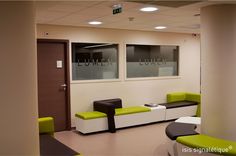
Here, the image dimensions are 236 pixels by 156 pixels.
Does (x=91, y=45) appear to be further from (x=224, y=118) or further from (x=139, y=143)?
(x=224, y=118)

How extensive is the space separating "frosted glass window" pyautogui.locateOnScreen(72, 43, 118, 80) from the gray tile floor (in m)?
1.50

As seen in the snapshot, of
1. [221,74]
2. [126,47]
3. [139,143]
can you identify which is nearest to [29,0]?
[221,74]

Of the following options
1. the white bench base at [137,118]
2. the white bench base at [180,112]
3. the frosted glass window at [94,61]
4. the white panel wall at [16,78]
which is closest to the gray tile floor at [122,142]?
the white bench base at [137,118]

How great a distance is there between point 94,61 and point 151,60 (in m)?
1.98

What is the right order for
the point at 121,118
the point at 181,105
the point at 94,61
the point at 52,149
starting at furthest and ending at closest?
1. the point at 181,105
2. the point at 94,61
3. the point at 121,118
4. the point at 52,149

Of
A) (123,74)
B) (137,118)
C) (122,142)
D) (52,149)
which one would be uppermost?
(123,74)

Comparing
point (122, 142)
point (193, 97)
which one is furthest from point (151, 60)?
point (122, 142)

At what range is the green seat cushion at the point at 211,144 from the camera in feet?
11.6

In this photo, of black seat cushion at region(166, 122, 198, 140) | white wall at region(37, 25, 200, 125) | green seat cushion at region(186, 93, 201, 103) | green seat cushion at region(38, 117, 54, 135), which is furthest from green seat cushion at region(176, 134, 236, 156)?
green seat cushion at region(186, 93, 201, 103)

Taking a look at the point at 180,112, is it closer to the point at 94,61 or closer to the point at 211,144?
the point at 94,61

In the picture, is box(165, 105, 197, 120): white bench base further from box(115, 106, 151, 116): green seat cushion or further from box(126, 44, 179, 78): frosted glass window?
box(126, 44, 179, 78): frosted glass window

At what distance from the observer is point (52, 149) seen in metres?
3.92

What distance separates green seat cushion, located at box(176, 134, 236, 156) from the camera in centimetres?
355

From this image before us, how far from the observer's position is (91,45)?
7.12 m
